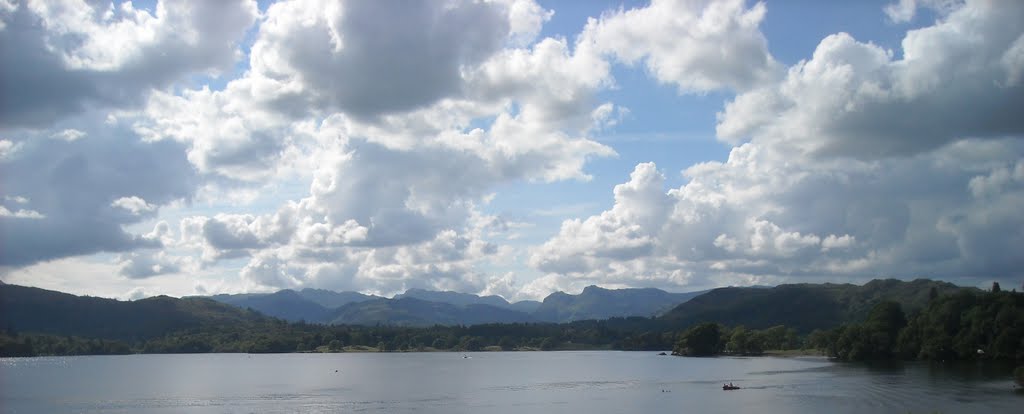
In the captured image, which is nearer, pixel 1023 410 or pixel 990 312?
pixel 1023 410

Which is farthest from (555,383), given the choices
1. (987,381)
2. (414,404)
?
(987,381)

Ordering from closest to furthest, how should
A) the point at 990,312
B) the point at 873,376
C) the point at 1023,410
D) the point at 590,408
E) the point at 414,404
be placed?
the point at 1023,410
the point at 590,408
the point at 414,404
the point at 873,376
the point at 990,312

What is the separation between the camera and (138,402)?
136125 mm

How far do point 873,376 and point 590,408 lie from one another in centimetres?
6989

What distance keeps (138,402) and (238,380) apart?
2549 inches

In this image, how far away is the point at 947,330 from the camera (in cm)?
18100

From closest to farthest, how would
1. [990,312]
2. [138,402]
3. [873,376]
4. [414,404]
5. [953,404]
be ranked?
1. [953,404]
2. [414,404]
3. [138,402]
4. [873,376]
5. [990,312]

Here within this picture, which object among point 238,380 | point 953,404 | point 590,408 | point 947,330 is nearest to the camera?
point 953,404

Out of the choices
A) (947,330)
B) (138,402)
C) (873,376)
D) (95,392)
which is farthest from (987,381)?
(95,392)

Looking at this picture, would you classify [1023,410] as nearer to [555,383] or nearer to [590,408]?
[590,408]

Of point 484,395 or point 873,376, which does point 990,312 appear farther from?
point 484,395

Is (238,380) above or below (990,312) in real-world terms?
below

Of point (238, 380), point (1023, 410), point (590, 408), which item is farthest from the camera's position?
point (238, 380)

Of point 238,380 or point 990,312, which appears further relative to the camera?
point 238,380
